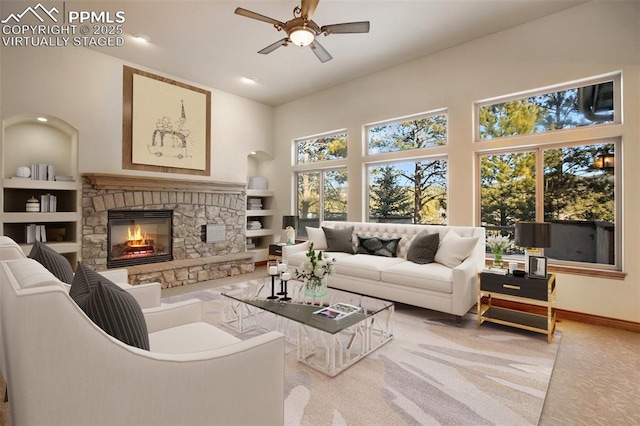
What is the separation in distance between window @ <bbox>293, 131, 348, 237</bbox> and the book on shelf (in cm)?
322

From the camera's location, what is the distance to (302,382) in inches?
84.5

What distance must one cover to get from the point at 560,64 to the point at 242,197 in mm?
5182

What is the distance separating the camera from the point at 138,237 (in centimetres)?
504

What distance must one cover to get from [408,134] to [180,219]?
3.98m

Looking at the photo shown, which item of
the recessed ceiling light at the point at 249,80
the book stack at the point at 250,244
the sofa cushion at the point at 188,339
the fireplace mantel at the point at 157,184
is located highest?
the recessed ceiling light at the point at 249,80

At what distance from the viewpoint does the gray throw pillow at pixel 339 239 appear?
4695 millimetres

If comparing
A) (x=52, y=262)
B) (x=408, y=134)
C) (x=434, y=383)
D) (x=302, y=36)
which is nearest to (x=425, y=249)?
(x=434, y=383)

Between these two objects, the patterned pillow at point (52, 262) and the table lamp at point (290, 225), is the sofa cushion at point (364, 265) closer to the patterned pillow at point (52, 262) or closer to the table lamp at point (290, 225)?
the table lamp at point (290, 225)

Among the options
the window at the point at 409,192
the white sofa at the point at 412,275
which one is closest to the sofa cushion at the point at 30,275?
the white sofa at the point at 412,275

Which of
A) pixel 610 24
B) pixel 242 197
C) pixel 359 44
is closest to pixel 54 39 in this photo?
pixel 242 197

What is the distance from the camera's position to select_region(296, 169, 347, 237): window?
5.88 metres

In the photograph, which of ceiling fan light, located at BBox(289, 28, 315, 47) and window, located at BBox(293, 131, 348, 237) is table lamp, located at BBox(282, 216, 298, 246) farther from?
ceiling fan light, located at BBox(289, 28, 315, 47)

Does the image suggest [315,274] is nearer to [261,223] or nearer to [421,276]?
[421,276]

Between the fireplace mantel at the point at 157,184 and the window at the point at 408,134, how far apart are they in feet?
8.75
